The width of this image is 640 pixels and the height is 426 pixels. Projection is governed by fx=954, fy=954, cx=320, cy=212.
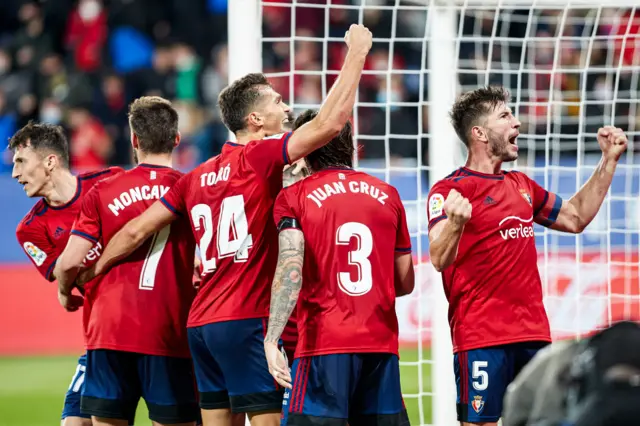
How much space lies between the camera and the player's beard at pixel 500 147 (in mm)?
5078

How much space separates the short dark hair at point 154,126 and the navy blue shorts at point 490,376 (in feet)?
6.45

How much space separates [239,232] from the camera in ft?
→ 15.1

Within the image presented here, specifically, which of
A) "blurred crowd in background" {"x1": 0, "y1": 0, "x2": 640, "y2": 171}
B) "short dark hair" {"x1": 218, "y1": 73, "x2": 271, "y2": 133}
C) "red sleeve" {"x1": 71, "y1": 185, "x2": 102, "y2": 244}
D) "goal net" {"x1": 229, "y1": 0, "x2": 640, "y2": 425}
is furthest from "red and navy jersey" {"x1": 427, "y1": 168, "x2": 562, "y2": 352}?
"blurred crowd in background" {"x1": 0, "y1": 0, "x2": 640, "y2": 171}

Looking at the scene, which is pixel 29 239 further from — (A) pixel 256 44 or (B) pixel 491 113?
(B) pixel 491 113

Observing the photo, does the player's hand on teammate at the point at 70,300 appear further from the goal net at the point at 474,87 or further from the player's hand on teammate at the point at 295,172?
the goal net at the point at 474,87

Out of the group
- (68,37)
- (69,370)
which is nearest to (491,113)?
→ (69,370)

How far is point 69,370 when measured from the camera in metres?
10.9

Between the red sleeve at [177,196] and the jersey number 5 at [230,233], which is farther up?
the red sleeve at [177,196]

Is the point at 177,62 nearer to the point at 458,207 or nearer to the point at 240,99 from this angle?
the point at 240,99

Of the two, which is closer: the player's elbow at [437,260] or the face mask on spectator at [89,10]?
the player's elbow at [437,260]

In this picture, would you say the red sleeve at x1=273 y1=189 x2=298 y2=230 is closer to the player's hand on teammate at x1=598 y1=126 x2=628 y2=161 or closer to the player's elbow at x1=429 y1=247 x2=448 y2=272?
the player's elbow at x1=429 y1=247 x2=448 y2=272

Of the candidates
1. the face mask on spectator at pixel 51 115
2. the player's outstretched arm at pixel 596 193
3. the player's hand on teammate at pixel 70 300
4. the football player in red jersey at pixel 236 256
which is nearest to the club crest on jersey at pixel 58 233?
the player's hand on teammate at pixel 70 300

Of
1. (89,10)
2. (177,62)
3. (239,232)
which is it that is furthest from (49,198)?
(89,10)

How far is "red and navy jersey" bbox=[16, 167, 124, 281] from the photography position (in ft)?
18.1
